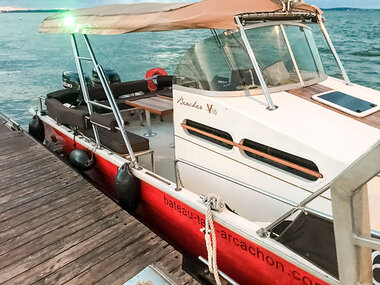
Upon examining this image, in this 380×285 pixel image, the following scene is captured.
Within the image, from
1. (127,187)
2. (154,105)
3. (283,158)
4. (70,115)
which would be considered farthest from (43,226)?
(283,158)

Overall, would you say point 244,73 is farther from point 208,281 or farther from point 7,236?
point 7,236

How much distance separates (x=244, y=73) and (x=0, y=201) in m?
3.87

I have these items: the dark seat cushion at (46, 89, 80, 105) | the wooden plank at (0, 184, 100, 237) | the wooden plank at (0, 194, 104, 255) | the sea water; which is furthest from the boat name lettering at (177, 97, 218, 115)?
the sea water

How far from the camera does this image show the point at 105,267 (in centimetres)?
337

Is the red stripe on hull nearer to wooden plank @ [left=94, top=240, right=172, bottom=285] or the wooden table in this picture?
wooden plank @ [left=94, top=240, right=172, bottom=285]

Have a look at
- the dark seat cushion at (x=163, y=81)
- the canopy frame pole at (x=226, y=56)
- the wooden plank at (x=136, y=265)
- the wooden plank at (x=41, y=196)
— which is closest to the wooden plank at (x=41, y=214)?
the wooden plank at (x=41, y=196)

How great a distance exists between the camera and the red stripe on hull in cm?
288

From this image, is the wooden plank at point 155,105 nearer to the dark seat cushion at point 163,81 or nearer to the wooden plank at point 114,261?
the dark seat cushion at point 163,81

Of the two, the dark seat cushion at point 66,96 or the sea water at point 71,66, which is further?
the sea water at point 71,66

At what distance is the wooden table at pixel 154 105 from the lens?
5.18 meters

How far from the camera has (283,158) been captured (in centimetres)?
308

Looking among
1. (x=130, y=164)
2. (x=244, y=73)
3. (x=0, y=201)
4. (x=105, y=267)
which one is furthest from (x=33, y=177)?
(x=244, y=73)

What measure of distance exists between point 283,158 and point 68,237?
2.64 meters

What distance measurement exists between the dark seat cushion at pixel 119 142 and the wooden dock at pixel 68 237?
0.70 meters
